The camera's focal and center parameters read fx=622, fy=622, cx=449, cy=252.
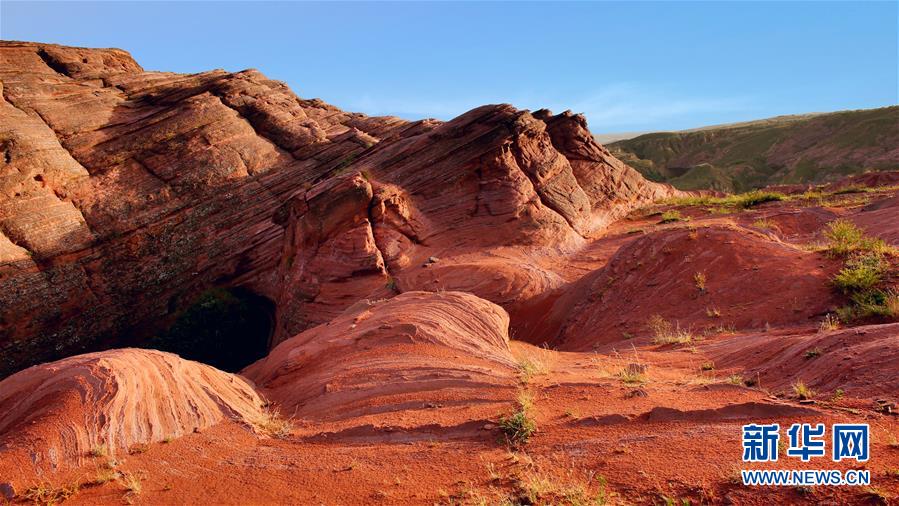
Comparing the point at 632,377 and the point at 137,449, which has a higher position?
the point at 632,377

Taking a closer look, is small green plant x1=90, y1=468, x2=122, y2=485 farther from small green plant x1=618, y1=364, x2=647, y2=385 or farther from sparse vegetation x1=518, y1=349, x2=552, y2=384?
small green plant x1=618, y1=364, x2=647, y2=385

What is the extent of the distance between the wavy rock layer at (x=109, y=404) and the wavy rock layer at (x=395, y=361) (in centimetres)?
100

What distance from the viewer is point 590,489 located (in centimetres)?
538

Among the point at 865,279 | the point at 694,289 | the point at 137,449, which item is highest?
the point at 865,279

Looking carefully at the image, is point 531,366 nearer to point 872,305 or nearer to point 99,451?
point 99,451

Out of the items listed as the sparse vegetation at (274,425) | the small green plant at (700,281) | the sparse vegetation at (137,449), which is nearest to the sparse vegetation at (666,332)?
the small green plant at (700,281)

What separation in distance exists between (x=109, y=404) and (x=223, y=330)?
1529 cm

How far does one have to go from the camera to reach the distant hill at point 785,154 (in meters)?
55.3

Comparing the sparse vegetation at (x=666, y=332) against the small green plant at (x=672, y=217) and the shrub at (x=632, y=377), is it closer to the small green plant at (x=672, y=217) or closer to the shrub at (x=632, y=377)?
the shrub at (x=632, y=377)

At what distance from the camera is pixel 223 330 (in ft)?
71.8

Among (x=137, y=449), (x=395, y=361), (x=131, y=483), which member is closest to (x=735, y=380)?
(x=395, y=361)

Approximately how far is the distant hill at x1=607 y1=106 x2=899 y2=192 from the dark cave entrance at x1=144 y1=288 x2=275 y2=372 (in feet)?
138

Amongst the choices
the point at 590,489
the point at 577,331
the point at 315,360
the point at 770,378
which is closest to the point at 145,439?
the point at 315,360

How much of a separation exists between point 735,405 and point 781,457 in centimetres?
114
